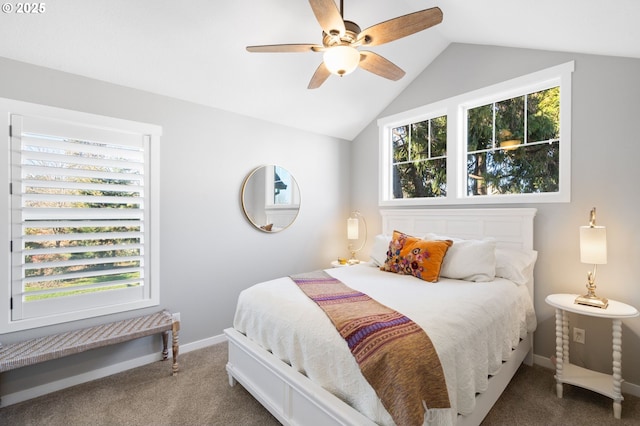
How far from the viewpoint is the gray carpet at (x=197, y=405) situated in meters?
1.92

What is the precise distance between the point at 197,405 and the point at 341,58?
8.30ft

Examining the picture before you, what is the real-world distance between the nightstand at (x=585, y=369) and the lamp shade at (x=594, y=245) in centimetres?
33

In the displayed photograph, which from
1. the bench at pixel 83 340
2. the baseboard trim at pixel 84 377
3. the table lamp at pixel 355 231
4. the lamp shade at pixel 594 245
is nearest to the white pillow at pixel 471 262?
the lamp shade at pixel 594 245

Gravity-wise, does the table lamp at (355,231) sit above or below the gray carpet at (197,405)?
above

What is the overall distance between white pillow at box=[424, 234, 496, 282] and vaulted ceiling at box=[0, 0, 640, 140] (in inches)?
66.0

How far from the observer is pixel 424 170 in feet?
12.3

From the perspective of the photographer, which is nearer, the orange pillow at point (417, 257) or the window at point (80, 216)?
the window at point (80, 216)

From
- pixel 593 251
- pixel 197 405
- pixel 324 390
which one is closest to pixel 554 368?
pixel 593 251

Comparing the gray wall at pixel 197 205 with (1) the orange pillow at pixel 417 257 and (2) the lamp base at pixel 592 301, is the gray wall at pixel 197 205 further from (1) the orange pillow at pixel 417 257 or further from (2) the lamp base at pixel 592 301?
(2) the lamp base at pixel 592 301

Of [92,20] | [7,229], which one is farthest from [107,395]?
[92,20]

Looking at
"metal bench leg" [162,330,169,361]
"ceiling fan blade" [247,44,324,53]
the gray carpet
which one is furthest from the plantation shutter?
"ceiling fan blade" [247,44,324,53]

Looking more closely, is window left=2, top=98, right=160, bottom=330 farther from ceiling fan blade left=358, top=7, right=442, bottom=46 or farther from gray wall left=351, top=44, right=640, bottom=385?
gray wall left=351, top=44, right=640, bottom=385

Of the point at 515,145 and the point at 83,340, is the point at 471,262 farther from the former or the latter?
the point at 83,340

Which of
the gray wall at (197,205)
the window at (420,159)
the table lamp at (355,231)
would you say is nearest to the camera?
the gray wall at (197,205)
